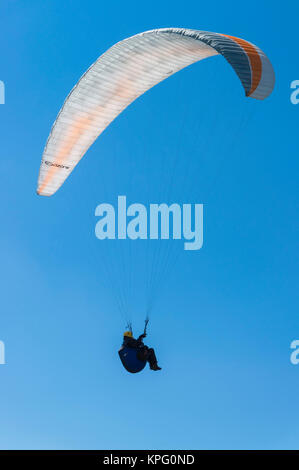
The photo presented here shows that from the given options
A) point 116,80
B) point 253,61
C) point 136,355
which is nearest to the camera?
point 253,61

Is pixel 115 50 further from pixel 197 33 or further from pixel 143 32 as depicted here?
pixel 197 33

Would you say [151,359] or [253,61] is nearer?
[253,61]

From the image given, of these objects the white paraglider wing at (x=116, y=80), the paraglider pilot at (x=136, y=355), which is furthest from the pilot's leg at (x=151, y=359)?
the white paraglider wing at (x=116, y=80)

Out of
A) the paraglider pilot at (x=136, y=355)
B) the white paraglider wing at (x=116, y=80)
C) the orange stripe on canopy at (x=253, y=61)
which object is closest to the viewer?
the orange stripe on canopy at (x=253, y=61)

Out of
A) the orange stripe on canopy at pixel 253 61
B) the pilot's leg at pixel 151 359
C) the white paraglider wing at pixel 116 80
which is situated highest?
the white paraglider wing at pixel 116 80

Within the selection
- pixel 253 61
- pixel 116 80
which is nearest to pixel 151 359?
pixel 116 80

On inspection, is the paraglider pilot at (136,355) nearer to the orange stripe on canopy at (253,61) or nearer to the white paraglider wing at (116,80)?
the white paraglider wing at (116,80)

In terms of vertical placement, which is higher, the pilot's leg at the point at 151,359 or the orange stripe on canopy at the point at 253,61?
the orange stripe on canopy at the point at 253,61

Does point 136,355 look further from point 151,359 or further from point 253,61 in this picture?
point 253,61

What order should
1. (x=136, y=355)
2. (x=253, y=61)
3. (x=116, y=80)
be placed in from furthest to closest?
1. (x=116, y=80)
2. (x=136, y=355)
3. (x=253, y=61)
